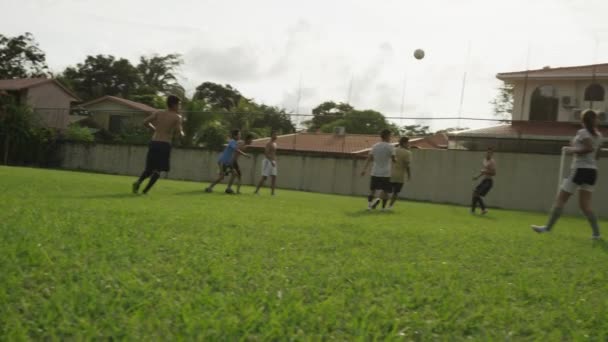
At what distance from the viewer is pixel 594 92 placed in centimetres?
3062

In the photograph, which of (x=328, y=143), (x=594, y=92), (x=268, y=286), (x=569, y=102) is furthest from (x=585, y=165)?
(x=594, y=92)

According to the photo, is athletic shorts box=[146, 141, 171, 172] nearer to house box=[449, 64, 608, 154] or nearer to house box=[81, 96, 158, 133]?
house box=[449, 64, 608, 154]

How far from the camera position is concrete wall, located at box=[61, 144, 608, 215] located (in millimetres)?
23609

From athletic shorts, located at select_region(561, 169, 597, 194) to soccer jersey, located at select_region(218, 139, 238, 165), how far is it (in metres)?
9.29

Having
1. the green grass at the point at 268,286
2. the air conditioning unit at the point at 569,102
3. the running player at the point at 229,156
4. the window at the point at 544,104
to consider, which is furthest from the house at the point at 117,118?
the green grass at the point at 268,286

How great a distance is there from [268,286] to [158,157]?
843cm

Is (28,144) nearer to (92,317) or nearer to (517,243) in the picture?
(517,243)

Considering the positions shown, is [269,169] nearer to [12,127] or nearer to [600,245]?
[600,245]

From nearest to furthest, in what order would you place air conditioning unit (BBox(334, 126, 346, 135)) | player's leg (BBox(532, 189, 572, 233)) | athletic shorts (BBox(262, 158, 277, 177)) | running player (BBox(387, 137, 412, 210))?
player's leg (BBox(532, 189, 572, 233)) < running player (BBox(387, 137, 412, 210)) < athletic shorts (BBox(262, 158, 277, 177)) < air conditioning unit (BBox(334, 126, 346, 135))

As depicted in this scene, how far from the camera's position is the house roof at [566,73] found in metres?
30.5

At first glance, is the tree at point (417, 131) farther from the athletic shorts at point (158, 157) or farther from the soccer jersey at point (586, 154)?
the soccer jersey at point (586, 154)

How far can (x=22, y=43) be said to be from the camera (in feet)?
186

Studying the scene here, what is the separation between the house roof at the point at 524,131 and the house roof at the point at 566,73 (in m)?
3.32

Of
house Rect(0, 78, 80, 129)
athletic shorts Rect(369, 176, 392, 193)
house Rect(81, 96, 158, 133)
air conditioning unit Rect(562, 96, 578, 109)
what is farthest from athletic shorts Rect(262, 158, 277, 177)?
house Rect(0, 78, 80, 129)
